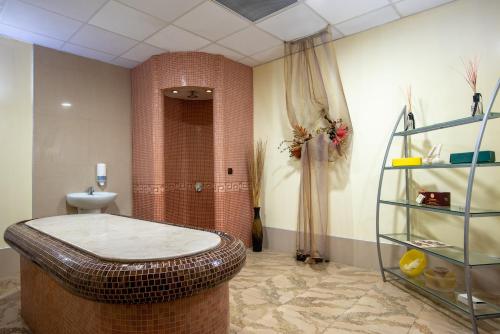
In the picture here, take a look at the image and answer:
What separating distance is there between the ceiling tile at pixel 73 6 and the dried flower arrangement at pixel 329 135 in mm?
2146

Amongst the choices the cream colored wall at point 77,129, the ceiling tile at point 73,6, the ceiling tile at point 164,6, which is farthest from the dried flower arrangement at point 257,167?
the ceiling tile at point 73,6

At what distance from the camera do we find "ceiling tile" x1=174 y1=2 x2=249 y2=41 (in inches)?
94.2

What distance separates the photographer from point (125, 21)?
251 centimetres

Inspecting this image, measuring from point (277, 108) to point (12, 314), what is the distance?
10.1ft

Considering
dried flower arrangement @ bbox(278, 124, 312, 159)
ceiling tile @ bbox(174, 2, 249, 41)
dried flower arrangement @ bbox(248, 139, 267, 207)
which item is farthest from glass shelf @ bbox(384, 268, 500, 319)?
ceiling tile @ bbox(174, 2, 249, 41)

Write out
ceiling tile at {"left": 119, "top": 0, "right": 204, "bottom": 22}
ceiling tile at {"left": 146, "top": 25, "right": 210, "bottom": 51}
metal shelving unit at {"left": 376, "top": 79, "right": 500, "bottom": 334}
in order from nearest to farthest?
1. metal shelving unit at {"left": 376, "top": 79, "right": 500, "bottom": 334}
2. ceiling tile at {"left": 119, "top": 0, "right": 204, "bottom": 22}
3. ceiling tile at {"left": 146, "top": 25, "right": 210, "bottom": 51}

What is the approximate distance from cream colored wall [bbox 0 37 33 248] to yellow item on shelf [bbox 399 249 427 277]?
359 centimetres

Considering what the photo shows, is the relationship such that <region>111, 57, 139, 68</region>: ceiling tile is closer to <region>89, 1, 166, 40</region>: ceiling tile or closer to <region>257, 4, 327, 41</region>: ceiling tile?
<region>89, 1, 166, 40</region>: ceiling tile

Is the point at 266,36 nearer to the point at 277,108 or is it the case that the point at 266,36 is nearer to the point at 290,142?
the point at 277,108

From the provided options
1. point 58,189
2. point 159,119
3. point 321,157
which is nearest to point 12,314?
point 58,189

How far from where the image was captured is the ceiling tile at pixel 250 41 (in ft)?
9.23

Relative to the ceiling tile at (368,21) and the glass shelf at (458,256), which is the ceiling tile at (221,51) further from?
the glass shelf at (458,256)

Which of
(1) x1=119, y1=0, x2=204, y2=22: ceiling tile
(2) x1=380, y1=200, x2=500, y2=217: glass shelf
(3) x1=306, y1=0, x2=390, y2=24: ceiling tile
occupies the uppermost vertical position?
(3) x1=306, y1=0, x2=390, y2=24: ceiling tile

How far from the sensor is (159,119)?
3.27 meters
